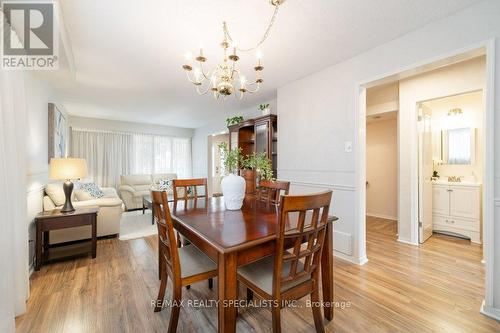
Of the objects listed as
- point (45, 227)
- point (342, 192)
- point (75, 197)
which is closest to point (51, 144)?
point (75, 197)

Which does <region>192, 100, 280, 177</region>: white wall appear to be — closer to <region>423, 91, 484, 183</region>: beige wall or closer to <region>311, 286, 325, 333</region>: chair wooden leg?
<region>423, 91, 484, 183</region>: beige wall

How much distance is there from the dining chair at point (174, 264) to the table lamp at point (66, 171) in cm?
201

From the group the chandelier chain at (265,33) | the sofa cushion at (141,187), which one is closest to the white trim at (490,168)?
the chandelier chain at (265,33)

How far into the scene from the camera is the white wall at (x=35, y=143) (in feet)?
7.85

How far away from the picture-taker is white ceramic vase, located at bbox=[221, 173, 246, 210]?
1827 millimetres

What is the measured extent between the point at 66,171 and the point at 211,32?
97.5 inches

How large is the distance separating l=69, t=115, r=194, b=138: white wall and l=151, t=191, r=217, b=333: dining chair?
226 inches

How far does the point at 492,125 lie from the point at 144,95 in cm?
459

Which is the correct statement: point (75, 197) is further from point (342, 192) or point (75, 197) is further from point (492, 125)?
point (492, 125)

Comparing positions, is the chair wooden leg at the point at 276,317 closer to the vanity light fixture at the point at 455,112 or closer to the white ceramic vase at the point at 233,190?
the white ceramic vase at the point at 233,190

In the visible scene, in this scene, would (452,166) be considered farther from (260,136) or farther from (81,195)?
(81,195)

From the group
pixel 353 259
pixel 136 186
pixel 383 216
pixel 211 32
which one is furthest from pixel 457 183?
pixel 136 186

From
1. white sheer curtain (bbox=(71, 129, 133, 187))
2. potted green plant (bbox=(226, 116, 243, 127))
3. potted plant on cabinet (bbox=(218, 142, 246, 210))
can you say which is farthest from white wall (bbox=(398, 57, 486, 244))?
white sheer curtain (bbox=(71, 129, 133, 187))

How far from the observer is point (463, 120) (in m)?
3.51
